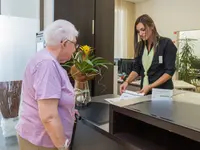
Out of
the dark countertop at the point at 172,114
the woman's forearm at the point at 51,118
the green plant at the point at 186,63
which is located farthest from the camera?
the green plant at the point at 186,63

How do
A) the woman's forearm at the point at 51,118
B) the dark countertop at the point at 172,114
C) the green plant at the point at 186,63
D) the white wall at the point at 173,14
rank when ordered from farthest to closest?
the white wall at the point at 173,14 < the green plant at the point at 186,63 < the woman's forearm at the point at 51,118 < the dark countertop at the point at 172,114

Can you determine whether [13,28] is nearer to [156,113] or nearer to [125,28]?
[156,113]

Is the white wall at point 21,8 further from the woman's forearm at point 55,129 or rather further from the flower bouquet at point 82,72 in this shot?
the woman's forearm at point 55,129

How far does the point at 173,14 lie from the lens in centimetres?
530

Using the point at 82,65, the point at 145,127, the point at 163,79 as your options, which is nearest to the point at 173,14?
the point at 163,79

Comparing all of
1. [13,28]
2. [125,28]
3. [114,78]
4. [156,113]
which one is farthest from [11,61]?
[125,28]

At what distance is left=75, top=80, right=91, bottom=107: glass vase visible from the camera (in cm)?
167

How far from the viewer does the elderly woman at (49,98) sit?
0.97 metres

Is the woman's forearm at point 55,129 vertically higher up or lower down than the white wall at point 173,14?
lower down

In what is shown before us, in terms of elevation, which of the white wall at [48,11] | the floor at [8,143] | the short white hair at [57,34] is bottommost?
the floor at [8,143]

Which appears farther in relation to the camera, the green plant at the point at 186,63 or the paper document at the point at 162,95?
the green plant at the point at 186,63

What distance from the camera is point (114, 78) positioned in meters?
2.54

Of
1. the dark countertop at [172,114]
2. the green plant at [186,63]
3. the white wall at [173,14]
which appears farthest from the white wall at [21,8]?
the white wall at [173,14]

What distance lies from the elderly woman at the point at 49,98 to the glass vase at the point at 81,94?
52cm
